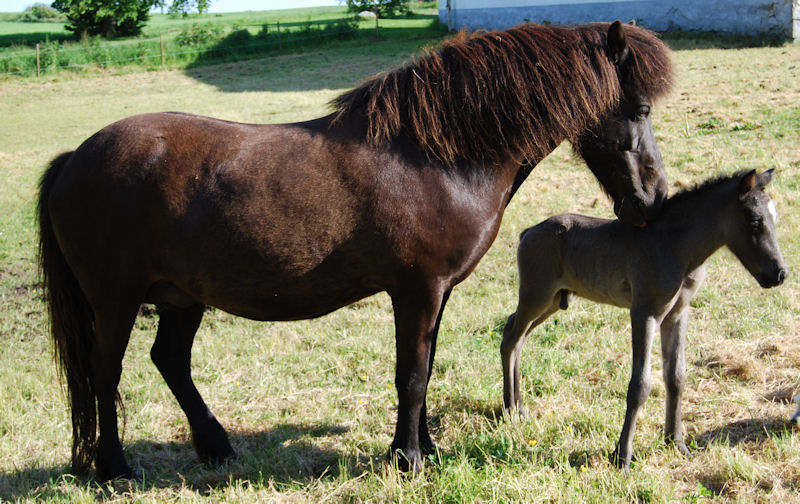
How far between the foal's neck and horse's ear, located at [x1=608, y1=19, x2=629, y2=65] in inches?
34.4

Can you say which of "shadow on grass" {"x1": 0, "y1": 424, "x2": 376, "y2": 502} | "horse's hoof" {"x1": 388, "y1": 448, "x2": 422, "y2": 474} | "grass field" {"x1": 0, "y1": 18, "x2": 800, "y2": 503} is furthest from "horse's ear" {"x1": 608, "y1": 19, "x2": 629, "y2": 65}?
"shadow on grass" {"x1": 0, "y1": 424, "x2": 376, "y2": 502}

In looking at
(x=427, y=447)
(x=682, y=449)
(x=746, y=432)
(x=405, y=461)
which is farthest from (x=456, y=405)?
(x=746, y=432)

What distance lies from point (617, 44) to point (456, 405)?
2408mm

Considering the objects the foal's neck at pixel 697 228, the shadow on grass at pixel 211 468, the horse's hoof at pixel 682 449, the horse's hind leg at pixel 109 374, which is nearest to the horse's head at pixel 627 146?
the foal's neck at pixel 697 228

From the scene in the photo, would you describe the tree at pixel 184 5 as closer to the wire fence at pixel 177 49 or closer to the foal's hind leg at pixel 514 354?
the wire fence at pixel 177 49

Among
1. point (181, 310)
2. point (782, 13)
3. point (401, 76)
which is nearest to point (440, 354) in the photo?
point (181, 310)

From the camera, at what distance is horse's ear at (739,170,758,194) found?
3506mm

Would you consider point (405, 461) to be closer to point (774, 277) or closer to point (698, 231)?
point (698, 231)

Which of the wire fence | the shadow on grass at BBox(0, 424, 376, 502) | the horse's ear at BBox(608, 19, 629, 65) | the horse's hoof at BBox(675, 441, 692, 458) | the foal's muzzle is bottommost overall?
the shadow on grass at BBox(0, 424, 376, 502)

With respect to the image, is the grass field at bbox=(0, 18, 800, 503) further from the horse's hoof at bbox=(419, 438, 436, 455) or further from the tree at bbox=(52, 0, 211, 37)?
the tree at bbox=(52, 0, 211, 37)

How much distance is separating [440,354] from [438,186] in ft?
7.08

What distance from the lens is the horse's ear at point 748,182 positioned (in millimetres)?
3506

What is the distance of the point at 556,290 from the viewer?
4.39 meters

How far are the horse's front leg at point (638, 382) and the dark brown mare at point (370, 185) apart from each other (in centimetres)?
55
